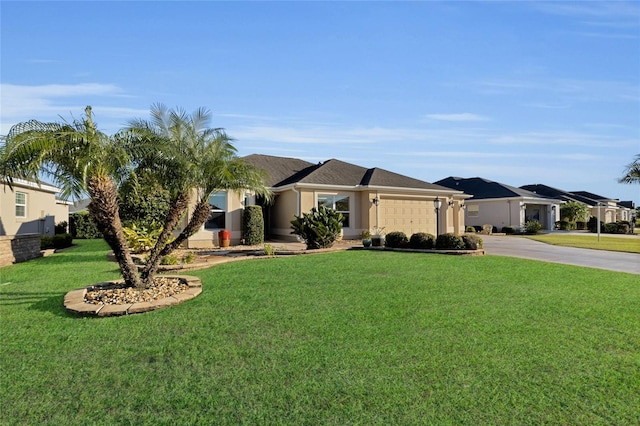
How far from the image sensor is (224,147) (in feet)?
33.3

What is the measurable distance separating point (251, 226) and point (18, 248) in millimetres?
8775

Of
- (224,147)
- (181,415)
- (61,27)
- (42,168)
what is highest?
(61,27)

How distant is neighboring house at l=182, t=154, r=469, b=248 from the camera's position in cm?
1842

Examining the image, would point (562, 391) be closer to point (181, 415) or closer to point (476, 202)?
point (181, 415)

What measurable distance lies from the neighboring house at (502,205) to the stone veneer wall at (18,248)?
34.5m

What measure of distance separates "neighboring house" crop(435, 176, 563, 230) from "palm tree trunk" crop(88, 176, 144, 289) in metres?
34.3

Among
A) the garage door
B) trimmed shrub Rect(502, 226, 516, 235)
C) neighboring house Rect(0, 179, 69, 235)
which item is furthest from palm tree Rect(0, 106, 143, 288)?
trimmed shrub Rect(502, 226, 516, 235)

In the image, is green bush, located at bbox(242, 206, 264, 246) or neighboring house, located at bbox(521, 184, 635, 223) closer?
green bush, located at bbox(242, 206, 264, 246)

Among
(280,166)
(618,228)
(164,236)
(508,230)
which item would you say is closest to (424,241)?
(164,236)

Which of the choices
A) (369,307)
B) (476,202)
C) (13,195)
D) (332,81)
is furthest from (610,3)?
(476,202)

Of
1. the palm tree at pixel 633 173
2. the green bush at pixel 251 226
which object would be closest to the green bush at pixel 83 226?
the green bush at pixel 251 226

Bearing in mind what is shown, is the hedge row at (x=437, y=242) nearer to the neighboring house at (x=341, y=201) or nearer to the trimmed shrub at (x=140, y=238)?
the neighboring house at (x=341, y=201)

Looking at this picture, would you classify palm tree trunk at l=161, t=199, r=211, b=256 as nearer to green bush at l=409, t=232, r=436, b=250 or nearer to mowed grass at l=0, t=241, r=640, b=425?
mowed grass at l=0, t=241, r=640, b=425

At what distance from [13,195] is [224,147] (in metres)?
13.3
